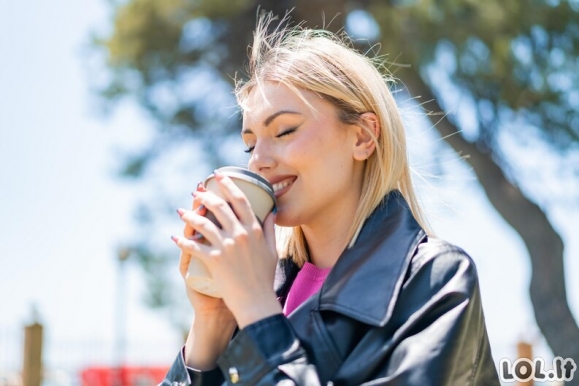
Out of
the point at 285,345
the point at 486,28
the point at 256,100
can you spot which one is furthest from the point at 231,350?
the point at 486,28

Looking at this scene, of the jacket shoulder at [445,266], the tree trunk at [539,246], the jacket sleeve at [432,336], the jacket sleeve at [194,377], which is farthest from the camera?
the tree trunk at [539,246]

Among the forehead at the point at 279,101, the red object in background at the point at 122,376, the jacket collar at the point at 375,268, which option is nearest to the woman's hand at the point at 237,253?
the jacket collar at the point at 375,268

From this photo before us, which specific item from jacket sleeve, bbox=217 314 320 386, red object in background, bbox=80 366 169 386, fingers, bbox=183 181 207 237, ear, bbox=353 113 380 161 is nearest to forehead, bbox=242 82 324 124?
ear, bbox=353 113 380 161

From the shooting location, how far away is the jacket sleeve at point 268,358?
4.26ft

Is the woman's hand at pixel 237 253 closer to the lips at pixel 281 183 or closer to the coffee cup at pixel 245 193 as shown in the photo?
the coffee cup at pixel 245 193

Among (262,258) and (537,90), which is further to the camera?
(537,90)

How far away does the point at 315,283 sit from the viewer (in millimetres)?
1670

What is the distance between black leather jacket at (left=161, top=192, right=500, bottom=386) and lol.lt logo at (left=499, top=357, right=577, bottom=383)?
2077 mm

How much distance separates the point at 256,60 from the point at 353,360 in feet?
2.64

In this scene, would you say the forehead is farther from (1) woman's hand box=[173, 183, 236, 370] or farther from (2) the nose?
(1) woman's hand box=[173, 183, 236, 370]

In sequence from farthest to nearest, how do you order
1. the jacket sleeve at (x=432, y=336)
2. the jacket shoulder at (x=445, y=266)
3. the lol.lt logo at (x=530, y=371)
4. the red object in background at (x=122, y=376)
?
the red object in background at (x=122, y=376) → the lol.lt logo at (x=530, y=371) → the jacket shoulder at (x=445, y=266) → the jacket sleeve at (x=432, y=336)

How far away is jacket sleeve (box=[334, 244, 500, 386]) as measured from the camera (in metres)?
1.30

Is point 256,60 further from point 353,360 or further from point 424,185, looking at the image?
point 353,360

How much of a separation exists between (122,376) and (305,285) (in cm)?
905
